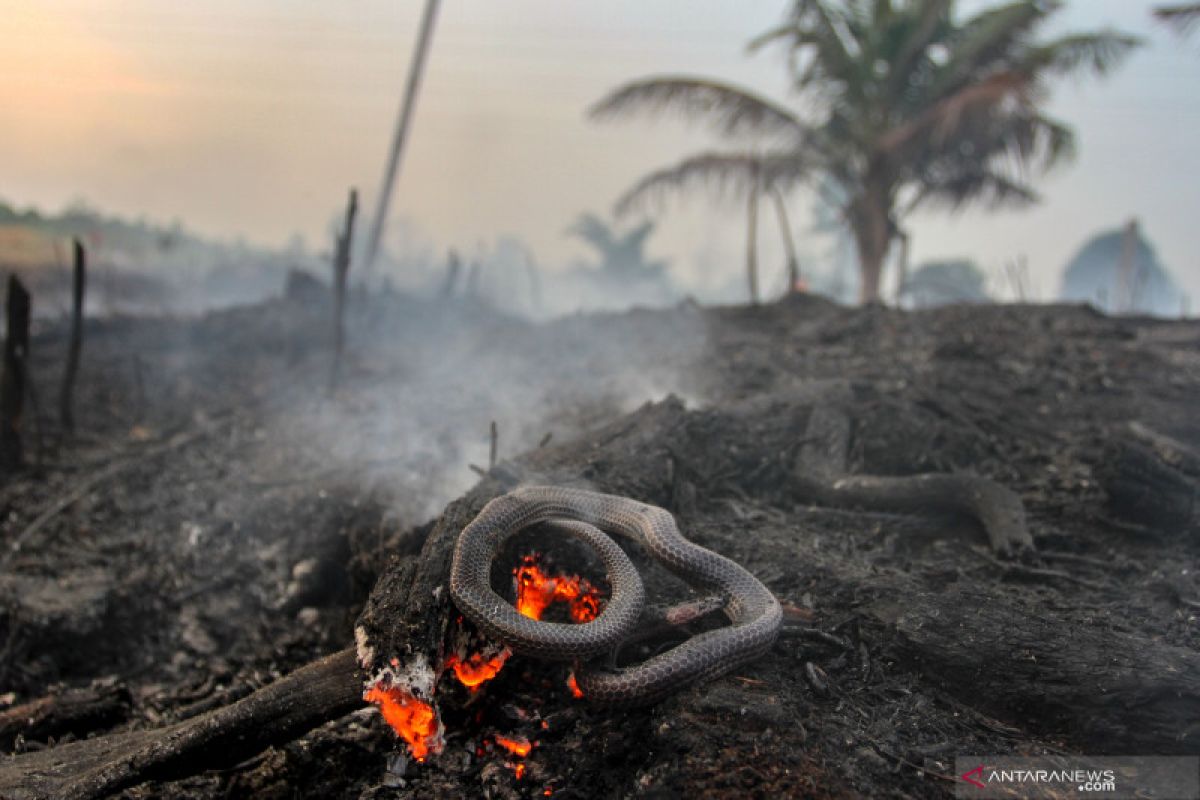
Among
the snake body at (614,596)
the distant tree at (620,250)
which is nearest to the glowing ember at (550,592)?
the snake body at (614,596)

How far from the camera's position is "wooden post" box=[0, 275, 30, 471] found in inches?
259

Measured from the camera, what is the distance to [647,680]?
3020 mm

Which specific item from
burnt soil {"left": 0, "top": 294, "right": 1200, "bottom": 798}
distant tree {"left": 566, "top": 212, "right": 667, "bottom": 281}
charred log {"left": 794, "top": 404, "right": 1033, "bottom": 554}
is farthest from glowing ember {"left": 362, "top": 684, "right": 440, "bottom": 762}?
distant tree {"left": 566, "top": 212, "right": 667, "bottom": 281}

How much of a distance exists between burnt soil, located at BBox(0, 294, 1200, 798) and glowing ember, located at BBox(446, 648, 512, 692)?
0.22 ft

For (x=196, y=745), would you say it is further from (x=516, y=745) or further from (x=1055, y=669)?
(x=1055, y=669)

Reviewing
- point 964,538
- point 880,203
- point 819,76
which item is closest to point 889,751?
point 964,538

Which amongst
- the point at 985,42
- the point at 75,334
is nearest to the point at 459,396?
the point at 75,334

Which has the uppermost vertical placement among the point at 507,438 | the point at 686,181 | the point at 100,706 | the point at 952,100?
the point at 952,100

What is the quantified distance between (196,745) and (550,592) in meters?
1.74

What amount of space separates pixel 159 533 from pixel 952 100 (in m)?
11.3

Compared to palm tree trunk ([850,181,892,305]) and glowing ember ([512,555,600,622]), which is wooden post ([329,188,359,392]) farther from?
palm tree trunk ([850,181,892,305])

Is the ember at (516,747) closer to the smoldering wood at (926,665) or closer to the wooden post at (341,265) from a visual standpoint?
the smoldering wood at (926,665)

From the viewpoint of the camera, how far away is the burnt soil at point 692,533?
9.67 ft

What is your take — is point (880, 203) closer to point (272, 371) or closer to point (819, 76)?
point (819, 76)
